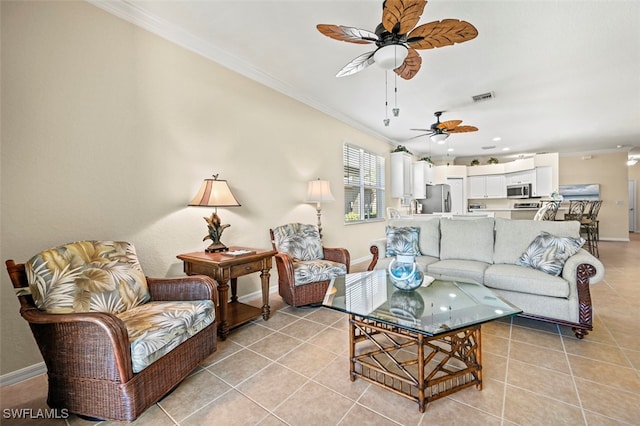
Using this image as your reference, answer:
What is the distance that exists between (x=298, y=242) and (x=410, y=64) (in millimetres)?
2185

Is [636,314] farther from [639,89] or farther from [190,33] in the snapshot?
[190,33]

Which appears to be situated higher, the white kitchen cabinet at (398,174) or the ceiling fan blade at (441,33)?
the ceiling fan blade at (441,33)

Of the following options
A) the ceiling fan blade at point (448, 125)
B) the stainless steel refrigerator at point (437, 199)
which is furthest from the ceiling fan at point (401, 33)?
the stainless steel refrigerator at point (437, 199)

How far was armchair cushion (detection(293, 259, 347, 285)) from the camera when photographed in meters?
2.81

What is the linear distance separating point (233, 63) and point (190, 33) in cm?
52

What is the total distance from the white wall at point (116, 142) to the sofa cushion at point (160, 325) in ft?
2.65

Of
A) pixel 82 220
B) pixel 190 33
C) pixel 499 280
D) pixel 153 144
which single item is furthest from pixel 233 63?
pixel 499 280

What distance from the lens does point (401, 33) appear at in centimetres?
190

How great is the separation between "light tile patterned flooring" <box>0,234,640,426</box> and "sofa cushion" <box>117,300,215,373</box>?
14.0 inches

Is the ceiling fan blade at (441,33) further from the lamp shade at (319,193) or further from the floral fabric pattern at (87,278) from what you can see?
the floral fabric pattern at (87,278)

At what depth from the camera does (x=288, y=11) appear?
226cm

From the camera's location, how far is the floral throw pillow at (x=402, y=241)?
3.38 meters

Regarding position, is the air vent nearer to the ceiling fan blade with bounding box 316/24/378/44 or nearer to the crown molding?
the crown molding

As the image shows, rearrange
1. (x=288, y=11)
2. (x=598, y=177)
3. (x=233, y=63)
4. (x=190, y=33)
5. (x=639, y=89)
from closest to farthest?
(x=288, y=11) < (x=190, y=33) < (x=233, y=63) < (x=639, y=89) < (x=598, y=177)
